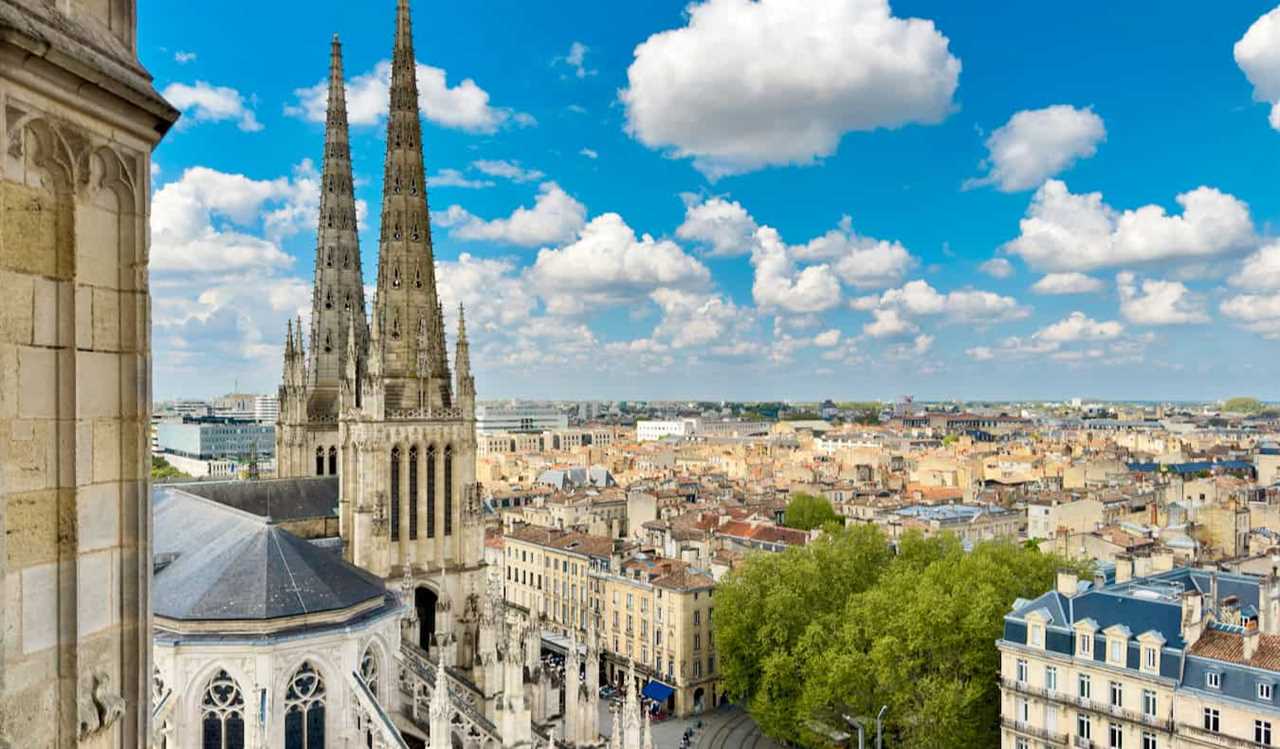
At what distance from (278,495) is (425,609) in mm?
8647

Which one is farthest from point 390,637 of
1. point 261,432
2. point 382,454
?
point 261,432

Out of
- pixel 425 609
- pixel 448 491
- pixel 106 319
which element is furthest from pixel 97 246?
pixel 425 609

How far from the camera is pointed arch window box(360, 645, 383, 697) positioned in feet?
84.3

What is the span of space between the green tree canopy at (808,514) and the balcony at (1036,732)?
43851 mm

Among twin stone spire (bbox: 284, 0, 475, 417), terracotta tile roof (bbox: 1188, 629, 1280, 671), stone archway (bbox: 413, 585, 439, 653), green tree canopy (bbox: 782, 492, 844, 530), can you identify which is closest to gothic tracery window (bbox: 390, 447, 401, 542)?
twin stone spire (bbox: 284, 0, 475, 417)

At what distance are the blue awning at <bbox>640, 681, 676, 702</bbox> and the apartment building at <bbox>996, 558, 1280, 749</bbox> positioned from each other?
22.2 metres

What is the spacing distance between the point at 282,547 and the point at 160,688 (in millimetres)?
4728

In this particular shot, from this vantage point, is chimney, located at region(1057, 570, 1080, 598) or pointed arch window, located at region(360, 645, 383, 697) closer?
pointed arch window, located at region(360, 645, 383, 697)

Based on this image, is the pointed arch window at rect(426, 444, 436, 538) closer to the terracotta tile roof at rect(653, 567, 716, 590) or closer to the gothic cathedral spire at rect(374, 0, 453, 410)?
the gothic cathedral spire at rect(374, 0, 453, 410)

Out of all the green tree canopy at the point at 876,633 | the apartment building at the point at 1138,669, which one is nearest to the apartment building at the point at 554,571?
the green tree canopy at the point at 876,633

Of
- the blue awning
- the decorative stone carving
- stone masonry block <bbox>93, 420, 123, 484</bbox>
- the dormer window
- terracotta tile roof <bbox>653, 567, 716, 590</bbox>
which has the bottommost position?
the blue awning

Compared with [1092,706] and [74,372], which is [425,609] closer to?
[1092,706]

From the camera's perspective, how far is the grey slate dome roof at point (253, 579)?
23.6m

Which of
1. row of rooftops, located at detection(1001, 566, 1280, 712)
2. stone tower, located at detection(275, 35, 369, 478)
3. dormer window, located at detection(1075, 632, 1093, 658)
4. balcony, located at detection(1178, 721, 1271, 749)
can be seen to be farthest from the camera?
stone tower, located at detection(275, 35, 369, 478)
